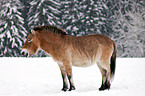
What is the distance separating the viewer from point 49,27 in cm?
747

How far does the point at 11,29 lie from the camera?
26859 mm

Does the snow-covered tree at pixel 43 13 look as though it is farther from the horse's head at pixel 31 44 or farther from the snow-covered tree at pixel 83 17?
the horse's head at pixel 31 44

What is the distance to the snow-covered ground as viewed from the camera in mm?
7040

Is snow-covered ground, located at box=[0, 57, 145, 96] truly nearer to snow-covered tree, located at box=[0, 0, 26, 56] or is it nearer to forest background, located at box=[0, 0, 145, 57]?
snow-covered tree, located at box=[0, 0, 26, 56]

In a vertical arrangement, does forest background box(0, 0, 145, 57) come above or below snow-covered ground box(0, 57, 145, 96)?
above

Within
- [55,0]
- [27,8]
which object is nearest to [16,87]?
[55,0]

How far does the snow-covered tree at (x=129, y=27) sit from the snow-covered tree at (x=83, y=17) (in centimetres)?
516

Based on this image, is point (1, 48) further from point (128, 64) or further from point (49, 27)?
point (49, 27)

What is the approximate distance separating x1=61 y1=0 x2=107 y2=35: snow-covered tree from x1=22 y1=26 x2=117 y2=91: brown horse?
67.4 feet

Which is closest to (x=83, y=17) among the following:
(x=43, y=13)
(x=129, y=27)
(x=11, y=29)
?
(x=43, y=13)

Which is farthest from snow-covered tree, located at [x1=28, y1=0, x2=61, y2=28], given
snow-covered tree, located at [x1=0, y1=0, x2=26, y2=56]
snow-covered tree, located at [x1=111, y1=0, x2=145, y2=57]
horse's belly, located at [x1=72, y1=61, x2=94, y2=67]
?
horse's belly, located at [x1=72, y1=61, x2=94, y2=67]

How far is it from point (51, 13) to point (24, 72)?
56.9 ft

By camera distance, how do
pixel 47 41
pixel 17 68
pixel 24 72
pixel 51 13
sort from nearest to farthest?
pixel 47 41
pixel 24 72
pixel 17 68
pixel 51 13

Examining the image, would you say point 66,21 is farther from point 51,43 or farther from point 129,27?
point 51,43
